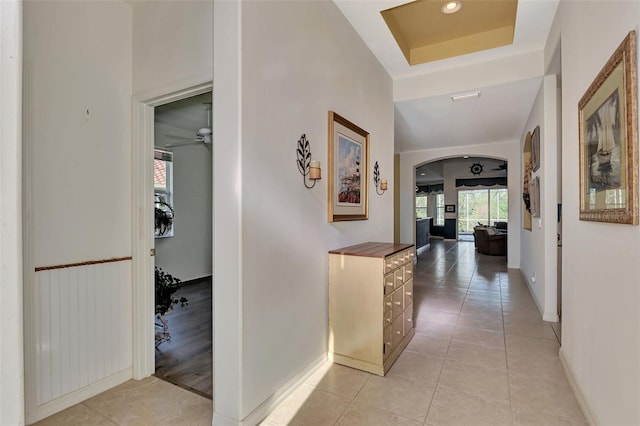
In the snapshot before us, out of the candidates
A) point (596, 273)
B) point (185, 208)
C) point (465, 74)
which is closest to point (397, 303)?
point (596, 273)

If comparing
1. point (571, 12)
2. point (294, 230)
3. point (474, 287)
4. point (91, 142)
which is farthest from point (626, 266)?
point (474, 287)

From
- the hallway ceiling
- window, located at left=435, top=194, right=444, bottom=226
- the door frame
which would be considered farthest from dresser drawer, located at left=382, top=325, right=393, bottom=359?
window, located at left=435, top=194, right=444, bottom=226

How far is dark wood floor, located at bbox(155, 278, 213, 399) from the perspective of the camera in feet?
7.97

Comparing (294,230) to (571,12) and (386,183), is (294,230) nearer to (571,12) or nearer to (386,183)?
(386,183)

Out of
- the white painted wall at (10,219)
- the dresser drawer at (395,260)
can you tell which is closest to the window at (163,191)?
the dresser drawer at (395,260)

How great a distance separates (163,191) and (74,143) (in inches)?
129

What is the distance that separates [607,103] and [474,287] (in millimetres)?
4143

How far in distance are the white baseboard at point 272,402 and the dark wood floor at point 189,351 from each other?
45cm

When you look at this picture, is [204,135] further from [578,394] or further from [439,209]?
[439,209]

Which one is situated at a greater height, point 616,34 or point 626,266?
point 616,34

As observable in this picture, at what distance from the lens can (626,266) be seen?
1.40 meters

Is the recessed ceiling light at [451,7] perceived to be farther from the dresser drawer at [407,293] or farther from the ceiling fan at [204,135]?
the ceiling fan at [204,135]

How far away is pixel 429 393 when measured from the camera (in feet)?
7.20

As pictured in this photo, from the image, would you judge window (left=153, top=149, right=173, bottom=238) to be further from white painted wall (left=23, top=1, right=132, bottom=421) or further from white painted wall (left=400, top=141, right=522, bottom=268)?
white painted wall (left=400, top=141, right=522, bottom=268)
